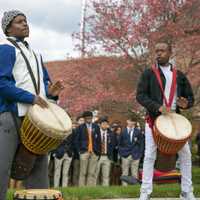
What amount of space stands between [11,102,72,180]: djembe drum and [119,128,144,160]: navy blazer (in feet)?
29.0

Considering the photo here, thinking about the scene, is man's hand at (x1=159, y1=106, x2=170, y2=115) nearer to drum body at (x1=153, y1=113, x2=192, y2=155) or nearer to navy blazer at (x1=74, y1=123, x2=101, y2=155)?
drum body at (x1=153, y1=113, x2=192, y2=155)

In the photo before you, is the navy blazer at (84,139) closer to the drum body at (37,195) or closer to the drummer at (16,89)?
the drummer at (16,89)

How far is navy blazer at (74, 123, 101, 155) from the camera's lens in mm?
12859

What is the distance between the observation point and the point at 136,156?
44.8ft

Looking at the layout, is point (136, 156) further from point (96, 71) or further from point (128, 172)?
point (96, 71)

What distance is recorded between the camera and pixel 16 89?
463 cm

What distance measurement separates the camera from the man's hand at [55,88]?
4.85m

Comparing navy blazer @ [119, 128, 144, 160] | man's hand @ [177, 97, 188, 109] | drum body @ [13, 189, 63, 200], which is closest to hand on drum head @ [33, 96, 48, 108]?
drum body @ [13, 189, 63, 200]

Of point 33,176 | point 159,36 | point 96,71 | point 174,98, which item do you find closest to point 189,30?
point 159,36

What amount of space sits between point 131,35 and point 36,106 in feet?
43.2

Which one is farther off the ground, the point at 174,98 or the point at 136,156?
the point at 174,98

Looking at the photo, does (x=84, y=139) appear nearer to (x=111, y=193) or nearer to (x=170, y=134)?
(x=111, y=193)

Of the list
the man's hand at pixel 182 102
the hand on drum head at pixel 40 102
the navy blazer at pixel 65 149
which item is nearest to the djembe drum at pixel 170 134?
the man's hand at pixel 182 102

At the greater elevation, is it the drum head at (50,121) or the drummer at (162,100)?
the drum head at (50,121)
